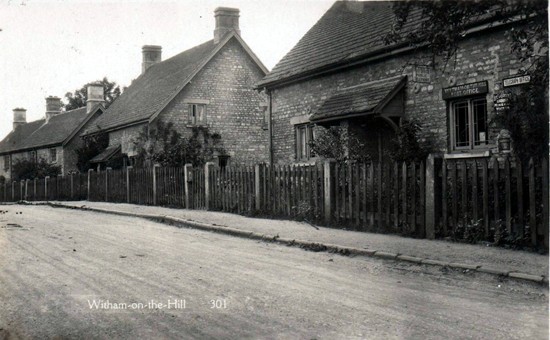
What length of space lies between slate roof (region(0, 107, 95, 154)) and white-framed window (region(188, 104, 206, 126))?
48.3 feet

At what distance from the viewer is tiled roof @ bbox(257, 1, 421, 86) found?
14.3 m

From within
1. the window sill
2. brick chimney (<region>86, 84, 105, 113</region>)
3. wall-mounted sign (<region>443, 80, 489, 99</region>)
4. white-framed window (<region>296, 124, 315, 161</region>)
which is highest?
brick chimney (<region>86, 84, 105, 113</region>)

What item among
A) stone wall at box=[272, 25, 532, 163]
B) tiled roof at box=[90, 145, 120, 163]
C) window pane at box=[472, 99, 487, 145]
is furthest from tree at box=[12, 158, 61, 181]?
window pane at box=[472, 99, 487, 145]

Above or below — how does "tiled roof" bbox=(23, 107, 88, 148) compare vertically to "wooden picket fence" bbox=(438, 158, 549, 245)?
above

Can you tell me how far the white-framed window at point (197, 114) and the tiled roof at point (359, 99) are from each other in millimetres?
12855

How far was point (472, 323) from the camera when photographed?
14.6ft

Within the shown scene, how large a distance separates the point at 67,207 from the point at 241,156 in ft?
32.9

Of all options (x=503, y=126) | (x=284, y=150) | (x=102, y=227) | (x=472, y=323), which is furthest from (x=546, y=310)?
(x=284, y=150)

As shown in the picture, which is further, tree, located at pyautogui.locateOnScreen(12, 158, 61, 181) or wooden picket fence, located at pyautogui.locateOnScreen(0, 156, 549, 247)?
tree, located at pyautogui.locateOnScreen(12, 158, 61, 181)

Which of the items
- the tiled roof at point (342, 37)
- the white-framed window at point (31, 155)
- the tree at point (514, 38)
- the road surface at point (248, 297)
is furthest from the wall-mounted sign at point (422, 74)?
the white-framed window at point (31, 155)

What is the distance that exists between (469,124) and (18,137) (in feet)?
155

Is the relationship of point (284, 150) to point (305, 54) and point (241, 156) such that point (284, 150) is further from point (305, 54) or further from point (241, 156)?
point (241, 156)

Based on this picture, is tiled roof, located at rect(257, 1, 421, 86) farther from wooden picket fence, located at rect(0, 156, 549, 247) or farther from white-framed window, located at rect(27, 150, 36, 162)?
white-framed window, located at rect(27, 150, 36, 162)

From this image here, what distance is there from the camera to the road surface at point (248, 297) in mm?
4293
